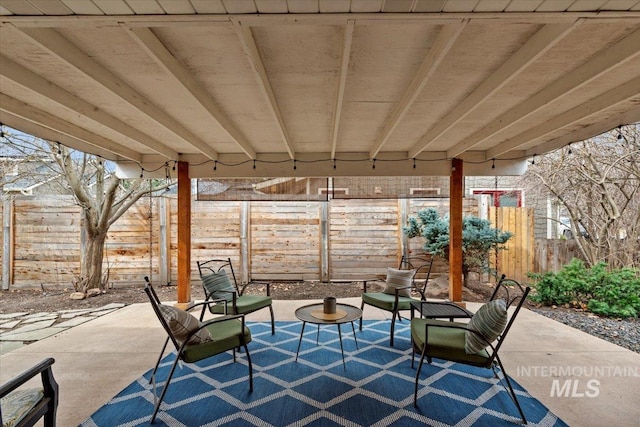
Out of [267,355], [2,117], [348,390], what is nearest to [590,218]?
[348,390]

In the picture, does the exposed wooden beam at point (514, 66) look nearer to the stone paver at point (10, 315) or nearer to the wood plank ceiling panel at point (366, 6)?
the wood plank ceiling panel at point (366, 6)

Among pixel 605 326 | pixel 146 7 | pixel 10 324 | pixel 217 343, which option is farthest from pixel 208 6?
pixel 605 326

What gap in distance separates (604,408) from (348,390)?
1.72m

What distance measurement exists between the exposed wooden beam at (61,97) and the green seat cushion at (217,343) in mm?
2154

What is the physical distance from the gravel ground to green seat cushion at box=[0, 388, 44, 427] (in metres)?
4.73

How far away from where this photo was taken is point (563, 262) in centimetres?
535

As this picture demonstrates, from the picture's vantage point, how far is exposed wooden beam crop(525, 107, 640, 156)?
9.68 ft

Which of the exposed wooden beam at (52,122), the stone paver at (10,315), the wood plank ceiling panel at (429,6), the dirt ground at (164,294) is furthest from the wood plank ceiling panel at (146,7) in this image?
the stone paver at (10,315)

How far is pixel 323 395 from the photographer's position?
7.07ft

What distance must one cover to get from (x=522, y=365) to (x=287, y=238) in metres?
3.90

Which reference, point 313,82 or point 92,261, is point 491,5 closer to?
point 313,82

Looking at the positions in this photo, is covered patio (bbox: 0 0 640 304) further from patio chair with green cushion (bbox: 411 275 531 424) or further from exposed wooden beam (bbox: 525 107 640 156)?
patio chair with green cushion (bbox: 411 275 531 424)

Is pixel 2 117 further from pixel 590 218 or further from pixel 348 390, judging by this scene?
pixel 590 218

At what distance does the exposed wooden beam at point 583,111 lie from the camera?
2.34 metres
